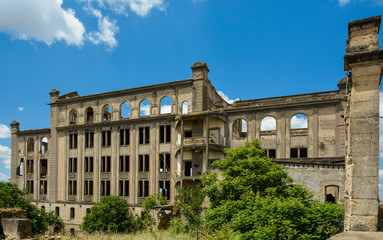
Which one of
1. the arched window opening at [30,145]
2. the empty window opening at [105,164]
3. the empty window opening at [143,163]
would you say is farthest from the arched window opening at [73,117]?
the empty window opening at [143,163]

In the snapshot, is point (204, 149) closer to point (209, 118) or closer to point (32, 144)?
point (209, 118)

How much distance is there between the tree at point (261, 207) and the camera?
35.7 feet

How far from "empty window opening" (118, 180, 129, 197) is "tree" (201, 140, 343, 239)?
13852mm

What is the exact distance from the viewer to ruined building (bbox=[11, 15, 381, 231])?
23030 mm

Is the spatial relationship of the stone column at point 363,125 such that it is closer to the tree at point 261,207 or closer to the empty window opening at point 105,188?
the tree at point 261,207

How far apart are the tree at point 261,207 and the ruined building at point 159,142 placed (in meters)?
3.40

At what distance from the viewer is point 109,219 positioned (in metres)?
25.1

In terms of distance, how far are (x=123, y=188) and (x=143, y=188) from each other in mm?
2507

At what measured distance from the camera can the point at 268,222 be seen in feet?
37.2

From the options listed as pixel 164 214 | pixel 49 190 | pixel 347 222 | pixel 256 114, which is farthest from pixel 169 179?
pixel 347 222

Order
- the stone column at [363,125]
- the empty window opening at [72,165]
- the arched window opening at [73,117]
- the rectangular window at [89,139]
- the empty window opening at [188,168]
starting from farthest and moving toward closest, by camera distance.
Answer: the arched window opening at [73,117]
the empty window opening at [72,165]
the rectangular window at [89,139]
the empty window opening at [188,168]
the stone column at [363,125]

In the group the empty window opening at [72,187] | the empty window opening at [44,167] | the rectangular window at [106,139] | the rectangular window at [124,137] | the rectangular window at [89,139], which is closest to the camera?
the rectangular window at [124,137]

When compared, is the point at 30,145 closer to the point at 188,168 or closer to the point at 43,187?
the point at 43,187

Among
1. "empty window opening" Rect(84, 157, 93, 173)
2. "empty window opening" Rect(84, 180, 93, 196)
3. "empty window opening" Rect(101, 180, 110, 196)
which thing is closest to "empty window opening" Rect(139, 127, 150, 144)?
Answer: "empty window opening" Rect(101, 180, 110, 196)
